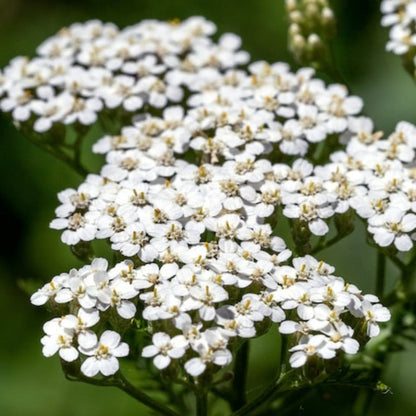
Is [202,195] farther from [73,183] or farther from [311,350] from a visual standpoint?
[73,183]

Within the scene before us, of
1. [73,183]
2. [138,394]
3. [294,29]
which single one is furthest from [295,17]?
[138,394]

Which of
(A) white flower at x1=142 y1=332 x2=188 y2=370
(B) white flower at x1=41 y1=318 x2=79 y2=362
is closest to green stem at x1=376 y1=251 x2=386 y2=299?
(A) white flower at x1=142 y1=332 x2=188 y2=370

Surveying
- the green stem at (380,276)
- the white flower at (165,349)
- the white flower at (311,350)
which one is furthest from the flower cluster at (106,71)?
the white flower at (311,350)

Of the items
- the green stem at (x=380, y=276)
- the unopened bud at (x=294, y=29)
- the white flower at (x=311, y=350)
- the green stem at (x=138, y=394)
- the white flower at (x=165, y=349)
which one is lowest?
the green stem at (x=138, y=394)

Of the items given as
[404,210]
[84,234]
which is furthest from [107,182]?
[404,210]

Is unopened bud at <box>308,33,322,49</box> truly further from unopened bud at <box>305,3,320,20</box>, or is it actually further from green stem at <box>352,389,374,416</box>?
green stem at <box>352,389,374,416</box>

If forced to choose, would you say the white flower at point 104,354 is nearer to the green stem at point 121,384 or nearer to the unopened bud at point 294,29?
the green stem at point 121,384
